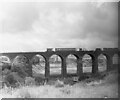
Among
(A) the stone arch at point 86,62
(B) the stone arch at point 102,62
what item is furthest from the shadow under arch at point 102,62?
(A) the stone arch at point 86,62

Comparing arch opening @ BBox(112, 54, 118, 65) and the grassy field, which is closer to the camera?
the grassy field

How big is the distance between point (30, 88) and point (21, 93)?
0.15 meters

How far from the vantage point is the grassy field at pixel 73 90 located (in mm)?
2193

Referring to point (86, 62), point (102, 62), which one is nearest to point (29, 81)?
point (86, 62)

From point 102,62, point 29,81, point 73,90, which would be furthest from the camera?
point 102,62

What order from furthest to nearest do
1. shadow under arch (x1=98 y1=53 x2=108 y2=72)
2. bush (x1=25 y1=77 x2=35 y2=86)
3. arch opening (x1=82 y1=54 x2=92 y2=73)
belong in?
1. arch opening (x1=82 y1=54 x2=92 y2=73)
2. shadow under arch (x1=98 y1=53 x2=108 y2=72)
3. bush (x1=25 y1=77 x2=35 y2=86)

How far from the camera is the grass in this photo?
86.4 inches

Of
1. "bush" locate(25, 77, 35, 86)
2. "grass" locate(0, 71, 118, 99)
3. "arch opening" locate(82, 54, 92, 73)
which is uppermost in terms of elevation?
"arch opening" locate(82, 54, 92, 73)

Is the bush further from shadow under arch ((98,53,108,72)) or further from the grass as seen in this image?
shadow under arch ((98,53,108,72))

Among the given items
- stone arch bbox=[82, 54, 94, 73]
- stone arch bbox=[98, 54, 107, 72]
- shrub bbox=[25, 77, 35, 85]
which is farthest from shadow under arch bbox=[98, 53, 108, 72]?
shrub bbox=[25, 77, 35, 85]

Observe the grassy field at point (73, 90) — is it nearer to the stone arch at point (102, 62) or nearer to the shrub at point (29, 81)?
the shrub at point (29, 81)

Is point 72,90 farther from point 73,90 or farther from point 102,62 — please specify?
point 102,62

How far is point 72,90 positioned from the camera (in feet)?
7.48

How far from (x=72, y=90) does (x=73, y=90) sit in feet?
0.05
